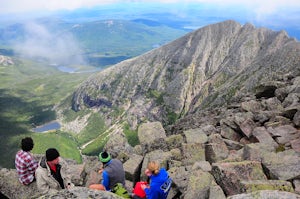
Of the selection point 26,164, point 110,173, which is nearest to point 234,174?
point 110,173

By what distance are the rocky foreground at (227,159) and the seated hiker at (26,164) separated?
94cm

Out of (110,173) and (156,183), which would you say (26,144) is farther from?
(156,183)

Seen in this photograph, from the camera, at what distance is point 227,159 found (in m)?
26.6

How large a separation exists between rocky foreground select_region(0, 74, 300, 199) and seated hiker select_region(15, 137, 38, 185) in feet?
3.09

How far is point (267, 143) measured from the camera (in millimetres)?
32219

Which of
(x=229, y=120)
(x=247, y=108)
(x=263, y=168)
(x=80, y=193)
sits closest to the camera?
(x=80, y=193)

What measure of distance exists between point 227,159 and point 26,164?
1676cm


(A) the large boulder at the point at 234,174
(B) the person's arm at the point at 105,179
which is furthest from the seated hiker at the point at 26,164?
(A) the large boulder at the point at 234,174

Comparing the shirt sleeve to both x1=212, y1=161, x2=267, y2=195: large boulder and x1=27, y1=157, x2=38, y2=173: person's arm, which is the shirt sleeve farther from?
x1=212, y1=161, x2=267, y2=195: large boulder

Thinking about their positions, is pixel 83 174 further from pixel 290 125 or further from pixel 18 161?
pixel 290 125

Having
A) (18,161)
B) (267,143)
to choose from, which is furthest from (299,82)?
(18,161)

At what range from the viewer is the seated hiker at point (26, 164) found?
21.4 m

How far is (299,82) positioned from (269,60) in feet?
531

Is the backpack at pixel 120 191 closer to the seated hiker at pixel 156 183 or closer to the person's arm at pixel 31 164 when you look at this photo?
the seated hiker at pixel 156 183
